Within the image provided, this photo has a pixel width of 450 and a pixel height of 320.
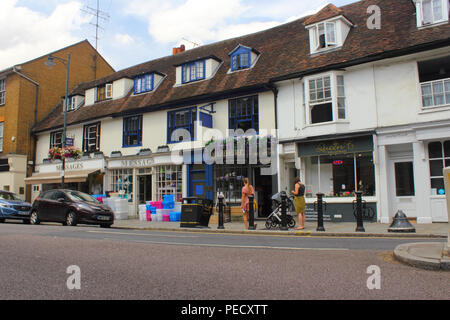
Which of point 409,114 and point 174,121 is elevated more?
point 174,121

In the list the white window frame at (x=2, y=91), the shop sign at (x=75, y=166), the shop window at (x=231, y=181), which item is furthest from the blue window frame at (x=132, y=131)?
the white window frame at (x=2, y=91)

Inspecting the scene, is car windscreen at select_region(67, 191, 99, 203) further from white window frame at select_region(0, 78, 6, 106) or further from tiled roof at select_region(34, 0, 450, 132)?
white window frame at select_region(0, 78, 6, 106)

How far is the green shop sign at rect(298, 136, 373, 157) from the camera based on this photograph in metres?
14.4

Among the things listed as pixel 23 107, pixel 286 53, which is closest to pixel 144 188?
pixel 286 53

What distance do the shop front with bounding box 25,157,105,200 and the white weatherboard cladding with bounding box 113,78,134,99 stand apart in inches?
168

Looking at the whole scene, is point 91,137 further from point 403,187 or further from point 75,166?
point 403,187

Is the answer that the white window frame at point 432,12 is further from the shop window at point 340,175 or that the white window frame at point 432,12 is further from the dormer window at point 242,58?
the dormer window at point 242,58

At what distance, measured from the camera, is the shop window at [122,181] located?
21984 millimetres

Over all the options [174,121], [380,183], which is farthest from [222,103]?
[380,183]

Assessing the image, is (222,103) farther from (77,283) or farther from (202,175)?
(77,283)

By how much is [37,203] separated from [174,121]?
306 inches

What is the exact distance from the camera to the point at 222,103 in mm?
18594

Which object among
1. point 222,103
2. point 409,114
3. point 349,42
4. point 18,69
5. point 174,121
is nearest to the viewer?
point 409,114

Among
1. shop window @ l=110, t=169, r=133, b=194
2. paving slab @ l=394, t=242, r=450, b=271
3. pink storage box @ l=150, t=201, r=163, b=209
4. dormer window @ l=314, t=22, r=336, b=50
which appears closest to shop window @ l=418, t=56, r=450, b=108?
dormer window @ l=314, t=22, r=336, b=50
